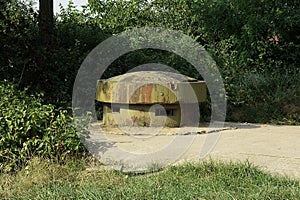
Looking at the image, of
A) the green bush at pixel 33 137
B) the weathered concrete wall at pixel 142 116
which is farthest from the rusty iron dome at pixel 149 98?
the green bush at pixel 33 137

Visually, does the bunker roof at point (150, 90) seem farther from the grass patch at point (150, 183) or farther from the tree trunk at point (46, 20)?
the grass patch at point (150, 183)

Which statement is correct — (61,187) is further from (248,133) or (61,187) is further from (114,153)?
(248,133)

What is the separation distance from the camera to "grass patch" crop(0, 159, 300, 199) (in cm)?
356

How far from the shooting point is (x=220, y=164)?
4.39 meters

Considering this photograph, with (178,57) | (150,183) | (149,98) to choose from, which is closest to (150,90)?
(149,98)

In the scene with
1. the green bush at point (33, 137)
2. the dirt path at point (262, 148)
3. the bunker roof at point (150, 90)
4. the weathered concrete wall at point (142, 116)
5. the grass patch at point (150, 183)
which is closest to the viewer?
the grass patch at point (150, 183)

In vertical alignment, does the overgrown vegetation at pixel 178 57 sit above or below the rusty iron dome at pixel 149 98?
above

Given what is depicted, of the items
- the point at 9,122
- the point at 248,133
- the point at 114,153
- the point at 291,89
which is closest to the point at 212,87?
the point at 291,89

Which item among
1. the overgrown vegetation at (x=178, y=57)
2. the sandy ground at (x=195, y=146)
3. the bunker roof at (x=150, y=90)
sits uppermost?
the overgrown vegetation at (x=178, y=57)

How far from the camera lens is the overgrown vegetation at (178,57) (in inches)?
293

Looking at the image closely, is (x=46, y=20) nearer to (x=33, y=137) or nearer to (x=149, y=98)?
(x=149, y=98)

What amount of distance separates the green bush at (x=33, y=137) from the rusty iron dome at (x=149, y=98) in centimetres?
178

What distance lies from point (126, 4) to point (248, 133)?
8.83m

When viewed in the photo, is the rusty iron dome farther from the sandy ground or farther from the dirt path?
the dirt path
